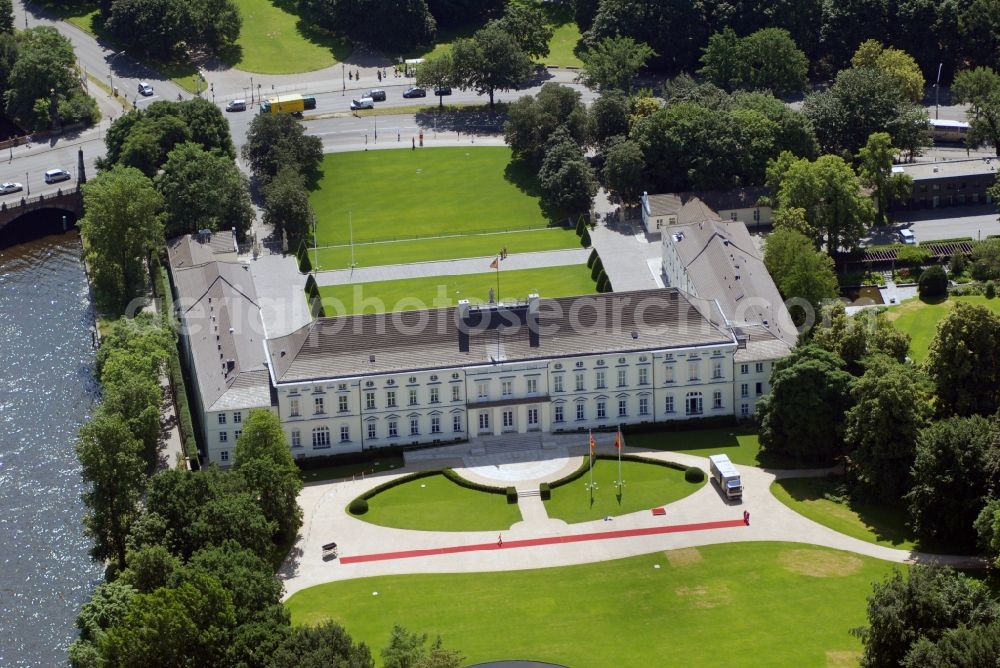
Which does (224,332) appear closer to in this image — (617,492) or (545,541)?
(545,541)

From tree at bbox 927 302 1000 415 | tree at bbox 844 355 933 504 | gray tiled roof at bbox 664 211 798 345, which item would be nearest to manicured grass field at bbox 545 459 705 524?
tree at bbox 844 355 933 504

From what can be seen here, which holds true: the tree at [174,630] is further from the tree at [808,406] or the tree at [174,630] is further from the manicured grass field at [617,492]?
the tree at [808,406]

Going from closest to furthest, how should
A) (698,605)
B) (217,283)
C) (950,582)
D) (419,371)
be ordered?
(950,582), (698,605), (419,371), (217,283)

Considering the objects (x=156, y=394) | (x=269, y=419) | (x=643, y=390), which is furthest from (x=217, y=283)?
(x=643, y=390)

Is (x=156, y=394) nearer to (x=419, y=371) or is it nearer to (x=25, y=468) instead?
(x=25, y=468)

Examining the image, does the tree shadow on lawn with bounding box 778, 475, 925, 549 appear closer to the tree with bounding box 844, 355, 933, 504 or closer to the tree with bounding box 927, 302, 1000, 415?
the tree with bounding box 844, 355, 933, 504

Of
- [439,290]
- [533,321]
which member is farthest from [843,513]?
[439,290]
